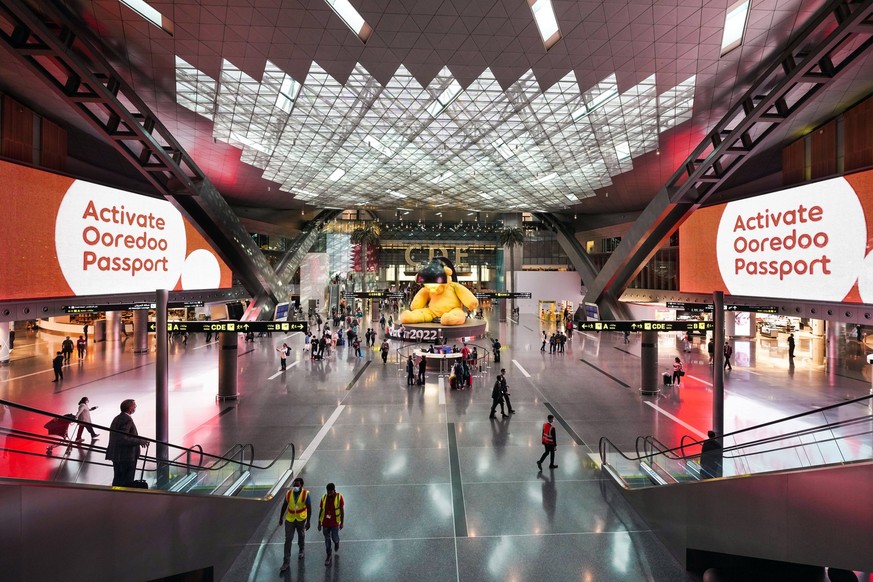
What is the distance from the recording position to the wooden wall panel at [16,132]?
11.9 m

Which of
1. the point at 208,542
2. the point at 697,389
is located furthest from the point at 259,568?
the point at 697,389

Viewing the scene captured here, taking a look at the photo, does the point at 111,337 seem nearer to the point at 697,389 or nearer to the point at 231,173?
the point at 231,173

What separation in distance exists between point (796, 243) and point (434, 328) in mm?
16516

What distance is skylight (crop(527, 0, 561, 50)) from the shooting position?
33.2ft

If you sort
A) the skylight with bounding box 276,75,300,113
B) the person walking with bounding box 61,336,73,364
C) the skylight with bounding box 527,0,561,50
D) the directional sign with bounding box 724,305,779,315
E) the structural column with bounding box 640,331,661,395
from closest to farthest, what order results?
the skylight with bounding box 527,0,561,50 → the directional sign with bounding box 724,305,779,315 → the skylight with bounding box 276,75,300,113 → the structural column with bounding box 640,331,661,395 → the person walking with bounding box 61,336,73,364

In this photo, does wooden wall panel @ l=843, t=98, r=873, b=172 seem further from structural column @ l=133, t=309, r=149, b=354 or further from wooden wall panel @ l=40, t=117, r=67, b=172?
structural column @ l=133, t=309, r=149, b=354

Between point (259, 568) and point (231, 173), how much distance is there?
70.9 ft

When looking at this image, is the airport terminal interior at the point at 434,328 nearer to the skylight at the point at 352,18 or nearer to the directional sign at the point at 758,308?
the skylight at the point at 352,18

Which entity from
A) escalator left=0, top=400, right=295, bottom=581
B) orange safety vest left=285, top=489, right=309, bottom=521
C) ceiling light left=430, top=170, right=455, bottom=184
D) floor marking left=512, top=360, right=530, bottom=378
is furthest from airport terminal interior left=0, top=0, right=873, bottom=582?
ceiling light left=430, top=170, right=455, bottom=184

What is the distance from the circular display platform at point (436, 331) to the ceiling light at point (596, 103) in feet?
41.9

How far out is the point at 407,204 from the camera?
42031 mm

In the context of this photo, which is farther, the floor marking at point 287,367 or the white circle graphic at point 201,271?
the floor marking at point 287,367

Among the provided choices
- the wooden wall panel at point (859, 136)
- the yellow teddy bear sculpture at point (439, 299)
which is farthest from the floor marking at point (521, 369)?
the wooden wall panel at point (859, 136)

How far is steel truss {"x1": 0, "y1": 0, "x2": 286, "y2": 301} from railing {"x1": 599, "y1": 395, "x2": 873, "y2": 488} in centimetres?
1242
